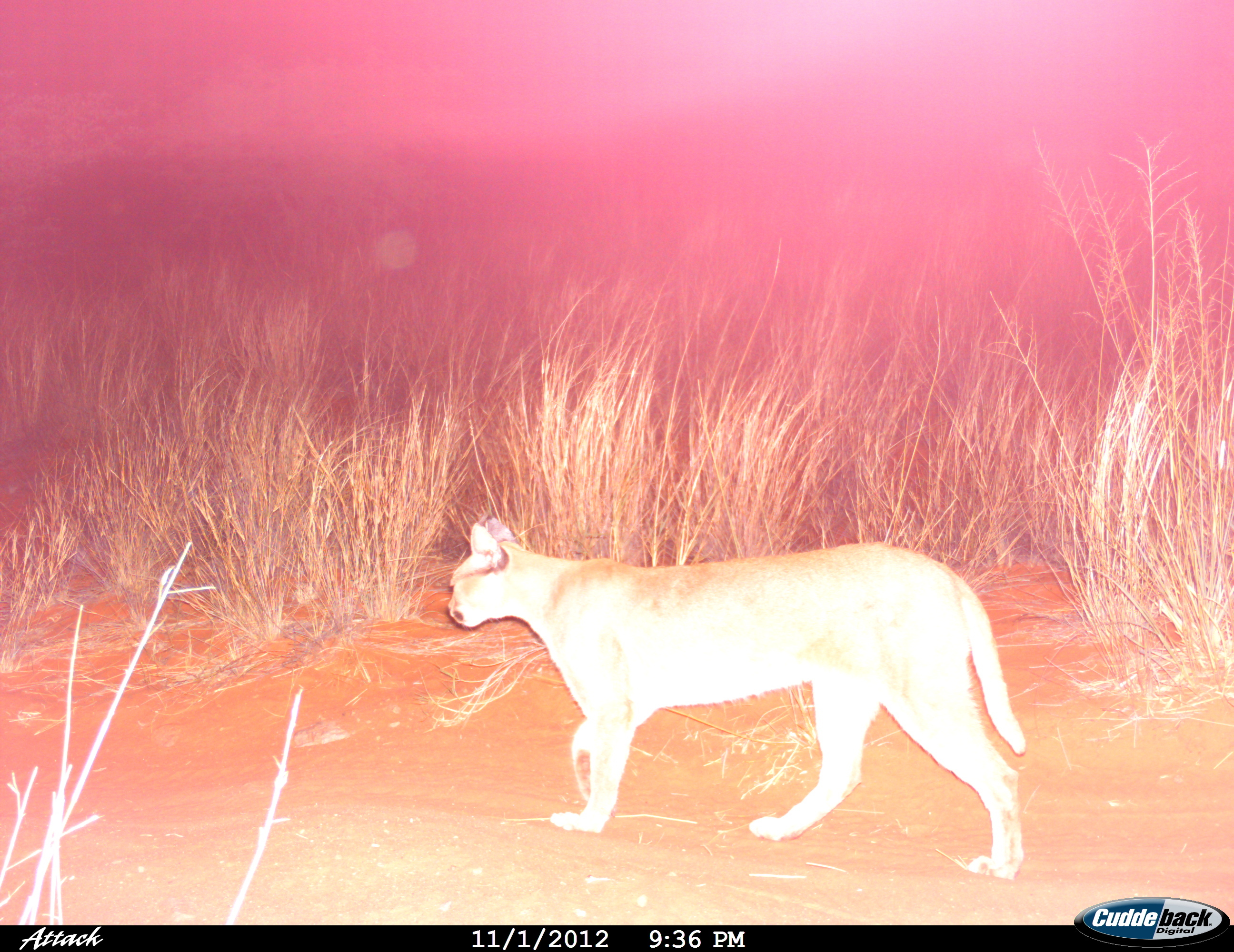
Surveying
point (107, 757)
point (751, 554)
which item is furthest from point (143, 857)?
point (751, 554)

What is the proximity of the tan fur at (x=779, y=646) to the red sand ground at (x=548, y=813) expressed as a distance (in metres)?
0.25

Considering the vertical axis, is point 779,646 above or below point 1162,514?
below

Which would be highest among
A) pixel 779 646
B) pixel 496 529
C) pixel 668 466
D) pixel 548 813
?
pixel 496 529

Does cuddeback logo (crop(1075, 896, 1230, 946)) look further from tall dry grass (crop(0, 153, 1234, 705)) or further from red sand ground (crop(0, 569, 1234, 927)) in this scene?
tall dry grass (crop(0, 153, 1234, 705))

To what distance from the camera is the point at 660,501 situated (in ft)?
19.6

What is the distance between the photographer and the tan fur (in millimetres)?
3438

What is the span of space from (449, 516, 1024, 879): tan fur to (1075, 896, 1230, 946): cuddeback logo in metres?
0.46

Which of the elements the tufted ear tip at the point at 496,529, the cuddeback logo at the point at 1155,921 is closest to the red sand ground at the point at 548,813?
the cuddeback logo at the point at 1155,921

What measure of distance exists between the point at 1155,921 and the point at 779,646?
139 centimetres

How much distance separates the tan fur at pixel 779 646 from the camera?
3438 mm


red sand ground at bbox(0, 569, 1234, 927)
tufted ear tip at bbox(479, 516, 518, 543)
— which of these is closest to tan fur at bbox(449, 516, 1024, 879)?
tufted ear tip at bbox(479, 516, 518, 543)

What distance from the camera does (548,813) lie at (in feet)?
12.8

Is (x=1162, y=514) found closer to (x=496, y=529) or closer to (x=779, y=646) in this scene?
(x=779, y=646)

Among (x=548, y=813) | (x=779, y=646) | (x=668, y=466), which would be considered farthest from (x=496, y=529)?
(x=668, y=466)
